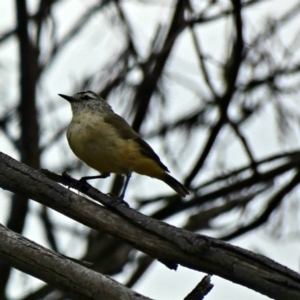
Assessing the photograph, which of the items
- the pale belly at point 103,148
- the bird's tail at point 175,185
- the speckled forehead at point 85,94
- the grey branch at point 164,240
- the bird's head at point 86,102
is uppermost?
the speckled forehead at point 85,94

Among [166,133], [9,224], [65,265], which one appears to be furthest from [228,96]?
[65,265]

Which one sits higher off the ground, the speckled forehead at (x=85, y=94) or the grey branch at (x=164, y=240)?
the speckled forehead at (x=85, y=94)

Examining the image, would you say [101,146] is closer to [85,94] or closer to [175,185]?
[175,185]

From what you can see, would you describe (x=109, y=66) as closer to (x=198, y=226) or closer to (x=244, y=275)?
(x=198, y=226)

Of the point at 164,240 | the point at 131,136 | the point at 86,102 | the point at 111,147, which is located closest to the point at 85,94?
the point at 86,102

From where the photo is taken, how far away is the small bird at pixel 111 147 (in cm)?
646

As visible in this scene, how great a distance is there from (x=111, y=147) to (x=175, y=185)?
31.3 inches

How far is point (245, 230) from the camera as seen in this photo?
744cm

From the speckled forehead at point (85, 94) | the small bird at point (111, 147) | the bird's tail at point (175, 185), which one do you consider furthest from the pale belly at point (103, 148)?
the speckled forehead at point (85, 94)

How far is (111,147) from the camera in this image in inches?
257

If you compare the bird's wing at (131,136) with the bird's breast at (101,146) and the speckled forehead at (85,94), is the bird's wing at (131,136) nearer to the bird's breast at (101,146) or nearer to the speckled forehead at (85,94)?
the bird's breast at (101,146)

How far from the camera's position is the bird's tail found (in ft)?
22.9

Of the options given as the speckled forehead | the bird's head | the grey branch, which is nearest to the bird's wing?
the bird's head

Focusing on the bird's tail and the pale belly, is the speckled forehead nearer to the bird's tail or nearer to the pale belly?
the pale belly
